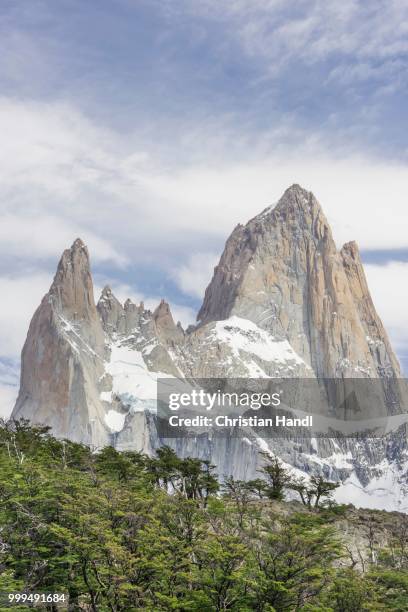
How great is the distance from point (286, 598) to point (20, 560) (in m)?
15.5

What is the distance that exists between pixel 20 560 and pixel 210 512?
12251mm

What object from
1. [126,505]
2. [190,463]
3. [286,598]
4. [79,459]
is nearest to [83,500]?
[126,505]

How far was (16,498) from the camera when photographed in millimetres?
46000

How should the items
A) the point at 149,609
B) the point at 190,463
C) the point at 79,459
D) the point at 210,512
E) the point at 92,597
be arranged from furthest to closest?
the point at 190,463, the point at 79,459, the point at 210,512, the point at 92,597, the point at 149,609

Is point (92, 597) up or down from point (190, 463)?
down

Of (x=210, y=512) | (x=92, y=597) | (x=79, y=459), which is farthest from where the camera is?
(x=79, y=459)

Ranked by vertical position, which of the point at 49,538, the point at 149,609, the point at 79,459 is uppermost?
the point at 79,459

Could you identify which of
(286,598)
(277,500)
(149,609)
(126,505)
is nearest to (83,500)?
(126,505)

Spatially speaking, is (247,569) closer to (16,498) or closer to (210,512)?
(210,512)

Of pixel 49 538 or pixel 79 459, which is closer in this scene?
pixel 49 538

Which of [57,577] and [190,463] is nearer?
[57,577]

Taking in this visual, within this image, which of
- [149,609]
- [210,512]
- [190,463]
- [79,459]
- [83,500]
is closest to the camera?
[149,609]

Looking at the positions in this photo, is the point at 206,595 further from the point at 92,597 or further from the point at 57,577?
the point at 57,577

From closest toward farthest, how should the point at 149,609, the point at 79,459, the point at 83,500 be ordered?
the point at 149,609
the point at 83,500
the point at 79,459
